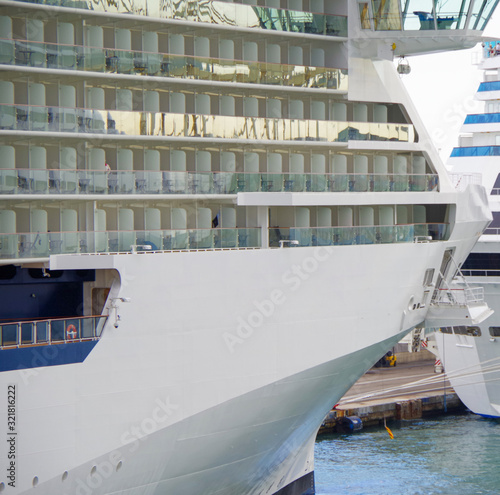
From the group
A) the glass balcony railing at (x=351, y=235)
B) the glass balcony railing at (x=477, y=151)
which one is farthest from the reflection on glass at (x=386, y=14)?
the glass balcony railing at (x=477, y=151)

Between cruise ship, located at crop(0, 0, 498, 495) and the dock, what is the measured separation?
1256cm

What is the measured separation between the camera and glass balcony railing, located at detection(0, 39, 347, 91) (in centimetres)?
1909

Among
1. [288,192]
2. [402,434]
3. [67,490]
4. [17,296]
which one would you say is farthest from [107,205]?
[402,434]

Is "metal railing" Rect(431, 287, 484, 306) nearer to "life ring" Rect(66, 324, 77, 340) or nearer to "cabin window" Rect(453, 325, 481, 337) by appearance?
"life ring" Rect(66, 324, 77, 340)

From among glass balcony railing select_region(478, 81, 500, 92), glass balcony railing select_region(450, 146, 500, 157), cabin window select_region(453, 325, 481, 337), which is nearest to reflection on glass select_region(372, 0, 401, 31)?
cabin window select_region(453, 325, 481, 337)

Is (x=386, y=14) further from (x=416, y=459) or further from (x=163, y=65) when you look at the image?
(x=416, y=459)

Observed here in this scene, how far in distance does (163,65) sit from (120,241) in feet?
11.6

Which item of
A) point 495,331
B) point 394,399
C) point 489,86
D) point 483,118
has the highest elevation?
point 489,86

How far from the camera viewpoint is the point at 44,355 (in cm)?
1789

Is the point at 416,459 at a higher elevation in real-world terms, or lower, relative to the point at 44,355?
lower

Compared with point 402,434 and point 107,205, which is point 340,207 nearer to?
point 107,205

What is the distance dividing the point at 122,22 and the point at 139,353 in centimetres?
607

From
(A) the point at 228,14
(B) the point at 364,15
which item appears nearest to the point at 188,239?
(A) the point at 228,14

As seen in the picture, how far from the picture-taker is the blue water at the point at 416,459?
2892 centimetres
